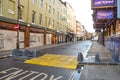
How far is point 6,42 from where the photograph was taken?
2694 cm

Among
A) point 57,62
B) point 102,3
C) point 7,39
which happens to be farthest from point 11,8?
point 102,3

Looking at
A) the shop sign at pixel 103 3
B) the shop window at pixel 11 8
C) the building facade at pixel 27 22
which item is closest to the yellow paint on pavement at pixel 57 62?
the shop sign at pixel 103 3

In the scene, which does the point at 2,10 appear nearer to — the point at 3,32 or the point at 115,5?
the point at 3,32

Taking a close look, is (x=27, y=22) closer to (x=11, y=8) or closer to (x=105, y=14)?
(x=11, y=8)

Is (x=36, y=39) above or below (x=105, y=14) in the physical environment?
below

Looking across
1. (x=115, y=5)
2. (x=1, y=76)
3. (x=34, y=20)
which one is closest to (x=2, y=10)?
(x=34, y=20)

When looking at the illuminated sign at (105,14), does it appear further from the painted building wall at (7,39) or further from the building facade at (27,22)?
the painted building wall at (7,39)

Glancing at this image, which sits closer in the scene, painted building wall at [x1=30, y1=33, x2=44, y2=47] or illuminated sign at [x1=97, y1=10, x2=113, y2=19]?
illuminated sign at [x1=97, y1=10, x2=113, y2=19]

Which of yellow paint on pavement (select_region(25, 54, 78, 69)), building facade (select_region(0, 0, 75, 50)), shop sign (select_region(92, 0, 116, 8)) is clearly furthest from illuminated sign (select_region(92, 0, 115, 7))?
building facade (select_region(0, 0, 75, 50))

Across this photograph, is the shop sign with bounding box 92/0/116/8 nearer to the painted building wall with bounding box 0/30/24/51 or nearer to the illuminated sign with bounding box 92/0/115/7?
the illuminated sign with bounding box 92/0/115/7

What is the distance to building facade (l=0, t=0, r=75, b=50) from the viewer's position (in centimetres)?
2662

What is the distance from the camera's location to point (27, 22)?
34156 millimetres

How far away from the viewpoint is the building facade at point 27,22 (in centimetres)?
2662

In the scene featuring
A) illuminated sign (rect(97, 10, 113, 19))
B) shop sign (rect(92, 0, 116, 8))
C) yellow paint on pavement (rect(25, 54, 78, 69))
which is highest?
shop sign (rect(92, 0, 116, 8))
